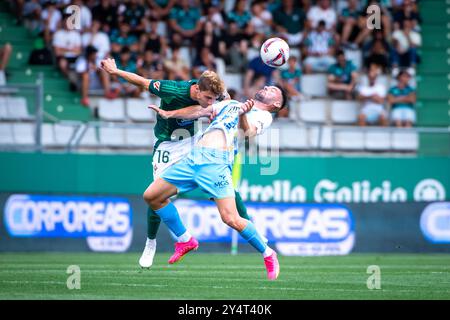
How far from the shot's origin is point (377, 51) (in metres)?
24.0

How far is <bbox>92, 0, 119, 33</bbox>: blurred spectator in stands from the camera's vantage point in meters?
22.7

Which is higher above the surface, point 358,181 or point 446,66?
point 446,66

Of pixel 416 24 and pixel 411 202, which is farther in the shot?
pixel 416 24

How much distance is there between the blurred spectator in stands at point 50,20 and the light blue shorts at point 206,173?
1079 centimetres

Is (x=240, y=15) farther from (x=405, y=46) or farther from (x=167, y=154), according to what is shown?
(x=167, y=154)

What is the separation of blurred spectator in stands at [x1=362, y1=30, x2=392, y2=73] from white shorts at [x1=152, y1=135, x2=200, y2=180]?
11.1 m

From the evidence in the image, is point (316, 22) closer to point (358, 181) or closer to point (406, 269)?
A: point (358, 181)

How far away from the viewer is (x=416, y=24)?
25.4 meters

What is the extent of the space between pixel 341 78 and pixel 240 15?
2.91 m

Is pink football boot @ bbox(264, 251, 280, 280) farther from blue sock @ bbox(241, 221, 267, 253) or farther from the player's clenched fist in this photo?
the player's clenched fist

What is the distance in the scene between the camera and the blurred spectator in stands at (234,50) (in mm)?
23234

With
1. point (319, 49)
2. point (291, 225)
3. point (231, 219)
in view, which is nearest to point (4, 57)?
point (291, 225)
